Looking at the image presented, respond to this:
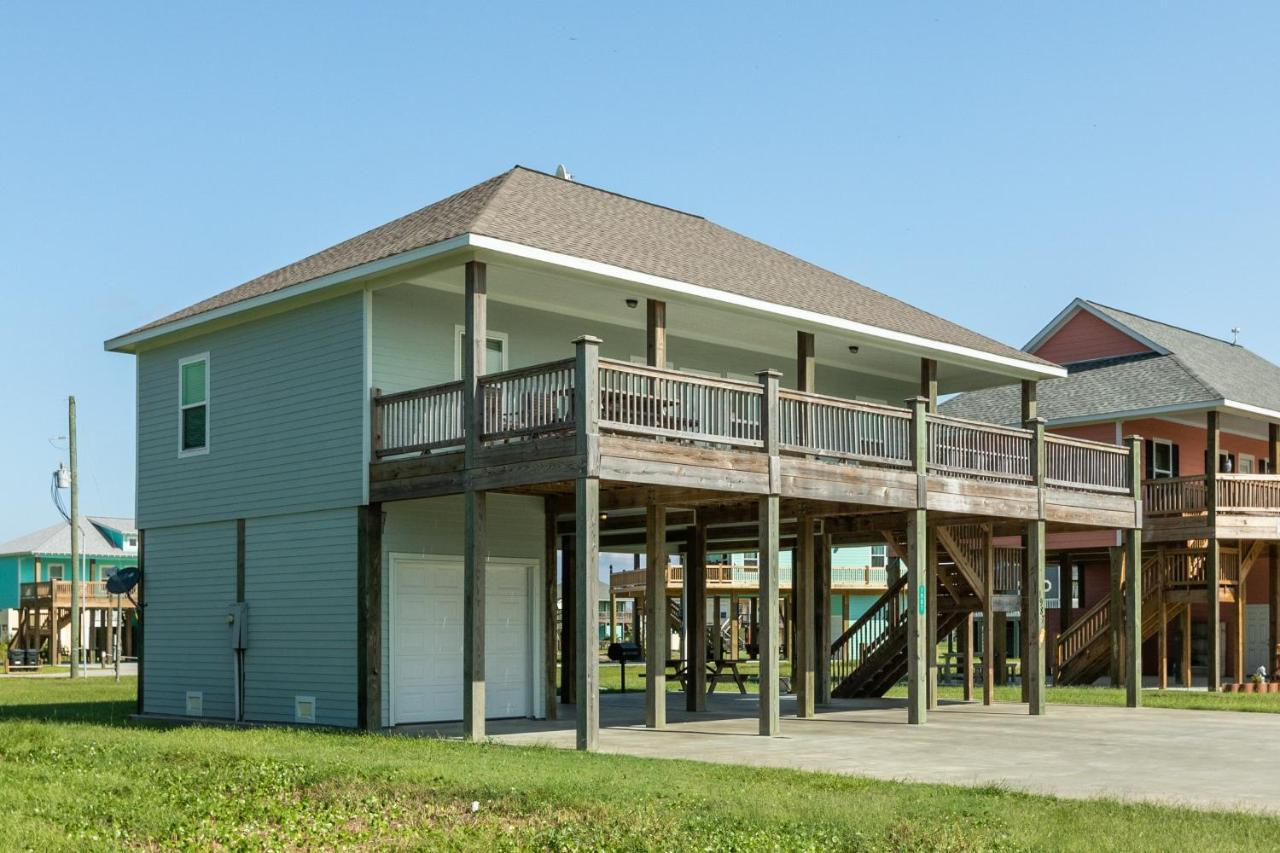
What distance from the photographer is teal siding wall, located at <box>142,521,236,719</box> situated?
23.2 metres

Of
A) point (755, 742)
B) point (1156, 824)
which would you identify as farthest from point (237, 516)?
point (1156, 824)

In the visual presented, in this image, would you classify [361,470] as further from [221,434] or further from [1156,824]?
[1156,824]

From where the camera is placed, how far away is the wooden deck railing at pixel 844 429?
67.1 feet

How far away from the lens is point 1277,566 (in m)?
35.2

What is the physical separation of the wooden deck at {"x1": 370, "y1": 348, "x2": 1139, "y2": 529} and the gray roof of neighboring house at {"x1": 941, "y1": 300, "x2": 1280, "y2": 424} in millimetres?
12455

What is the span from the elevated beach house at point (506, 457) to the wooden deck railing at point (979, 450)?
0.19 feet

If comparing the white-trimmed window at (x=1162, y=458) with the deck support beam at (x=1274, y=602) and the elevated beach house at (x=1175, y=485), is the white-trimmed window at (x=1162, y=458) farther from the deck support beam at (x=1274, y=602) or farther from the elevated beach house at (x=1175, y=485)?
the deck support beam at (x=1274, y=602)

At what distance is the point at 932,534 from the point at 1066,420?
12976 mm

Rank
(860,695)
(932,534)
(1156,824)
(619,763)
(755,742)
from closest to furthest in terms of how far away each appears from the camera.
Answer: (1156,824) → (619,763) → (755,742) → (932,534) → (860,695)

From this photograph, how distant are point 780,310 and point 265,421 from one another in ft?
25.6

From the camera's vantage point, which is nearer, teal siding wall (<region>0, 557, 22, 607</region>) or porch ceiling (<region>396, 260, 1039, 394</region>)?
porch ceiling (<region>396, 260, 1039, 394</region>)

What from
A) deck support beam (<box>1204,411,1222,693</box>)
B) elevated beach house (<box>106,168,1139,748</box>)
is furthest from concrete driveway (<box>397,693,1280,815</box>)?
deck support beam (<box>1204,411,1222,693</box>)

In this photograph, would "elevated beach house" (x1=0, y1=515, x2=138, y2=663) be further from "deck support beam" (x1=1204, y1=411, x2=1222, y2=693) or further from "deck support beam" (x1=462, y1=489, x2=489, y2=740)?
"deck support beam" (x1=462, y1=489, x2=489, y2=740)

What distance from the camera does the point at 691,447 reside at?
18797 mm
